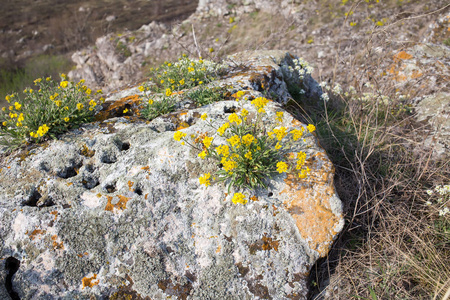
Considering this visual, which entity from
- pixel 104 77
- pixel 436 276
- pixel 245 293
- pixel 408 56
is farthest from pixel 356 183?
pixel 104 77

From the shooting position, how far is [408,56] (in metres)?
6.02

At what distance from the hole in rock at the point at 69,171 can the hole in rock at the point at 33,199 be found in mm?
267

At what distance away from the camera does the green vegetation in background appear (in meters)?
10.3

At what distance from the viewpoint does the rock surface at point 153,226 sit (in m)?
2.29

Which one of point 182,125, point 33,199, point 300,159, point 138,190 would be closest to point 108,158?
point 138,190

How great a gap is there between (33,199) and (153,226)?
1247 millimetres

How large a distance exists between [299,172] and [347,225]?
33.2 inches

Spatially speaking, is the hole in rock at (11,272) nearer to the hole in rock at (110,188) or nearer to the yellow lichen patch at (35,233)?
the yellow lichen patch at (35,233)

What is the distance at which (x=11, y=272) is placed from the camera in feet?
7.36

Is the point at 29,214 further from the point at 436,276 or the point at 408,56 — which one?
the point at 408,56

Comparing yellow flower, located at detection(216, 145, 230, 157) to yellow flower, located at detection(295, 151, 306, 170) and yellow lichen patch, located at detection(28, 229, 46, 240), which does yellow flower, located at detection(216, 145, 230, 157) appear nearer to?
yellow flower, located at detection(295, 151, 306, 170)

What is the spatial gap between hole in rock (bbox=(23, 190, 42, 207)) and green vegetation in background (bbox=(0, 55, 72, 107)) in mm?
8707

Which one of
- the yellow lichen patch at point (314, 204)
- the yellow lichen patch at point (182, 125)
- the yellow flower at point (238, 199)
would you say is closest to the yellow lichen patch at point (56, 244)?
the yellow flower at point (238, 199)

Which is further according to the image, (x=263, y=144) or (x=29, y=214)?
(x=263, y=144)
